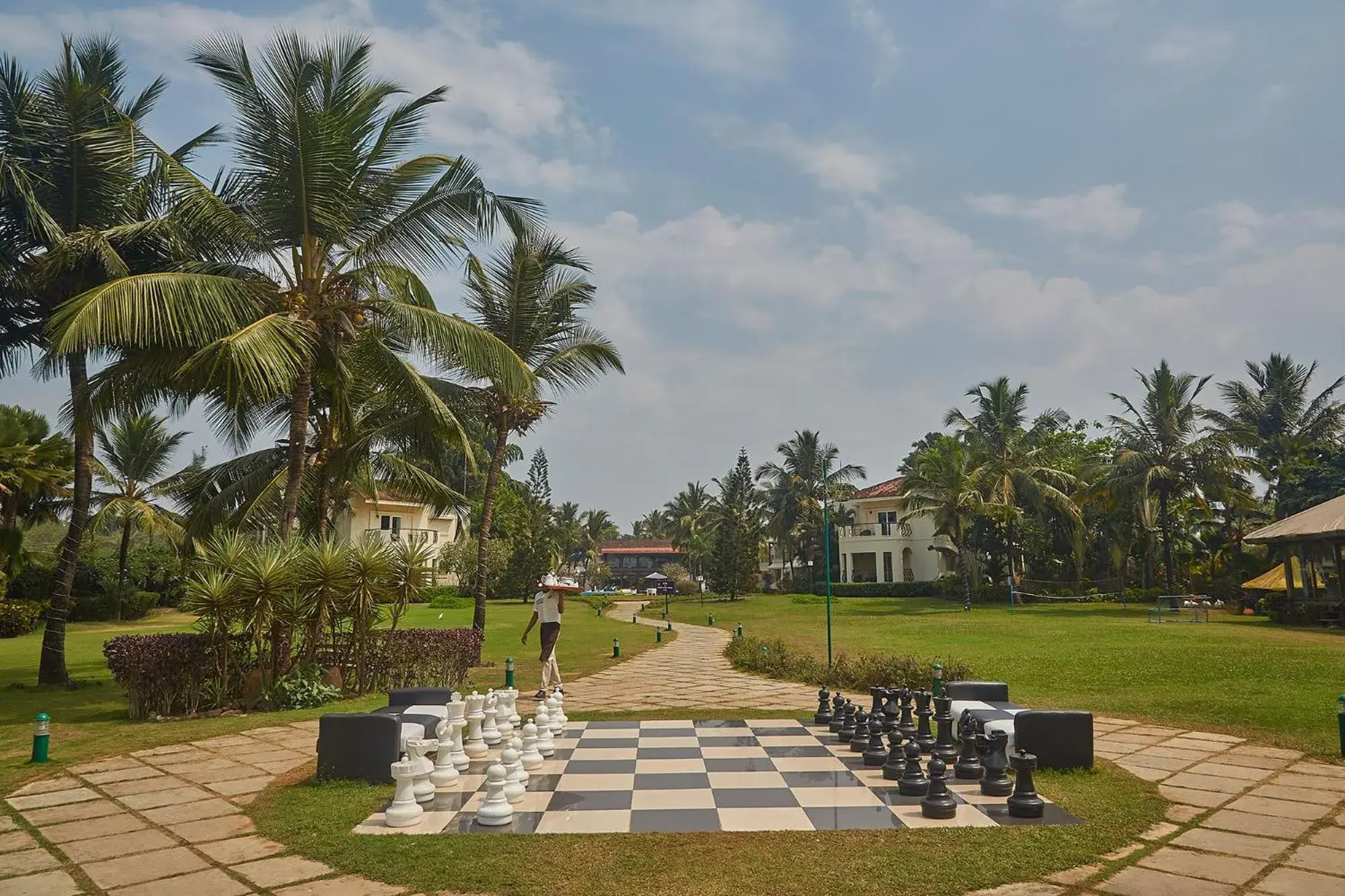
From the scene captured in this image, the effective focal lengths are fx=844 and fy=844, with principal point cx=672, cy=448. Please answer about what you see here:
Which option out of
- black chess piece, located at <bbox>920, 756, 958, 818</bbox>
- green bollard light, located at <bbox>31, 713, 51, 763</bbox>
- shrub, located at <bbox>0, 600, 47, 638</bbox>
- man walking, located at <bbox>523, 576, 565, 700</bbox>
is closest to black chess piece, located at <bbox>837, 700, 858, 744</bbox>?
black chess piece, located at <bbox>920, 756, 958, 818</bbox>

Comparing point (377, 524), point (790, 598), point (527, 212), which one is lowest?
point (790, 598)

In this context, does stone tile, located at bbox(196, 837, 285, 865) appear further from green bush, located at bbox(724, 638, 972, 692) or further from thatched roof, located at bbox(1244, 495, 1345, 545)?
thatched roof, located at bbox(1244, 495, 1345, 545)

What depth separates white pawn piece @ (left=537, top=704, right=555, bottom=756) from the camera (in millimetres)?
7371

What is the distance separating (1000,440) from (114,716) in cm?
3755

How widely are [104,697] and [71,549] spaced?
2.37 m

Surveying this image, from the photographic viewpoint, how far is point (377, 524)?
160 feet

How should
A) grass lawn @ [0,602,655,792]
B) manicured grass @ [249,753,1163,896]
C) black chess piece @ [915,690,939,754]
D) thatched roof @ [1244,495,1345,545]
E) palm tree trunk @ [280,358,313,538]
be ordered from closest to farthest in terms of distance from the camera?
manicured grass @ [249,753,1163,896] < black chess piece @ [915,690,939,754] < grass lawn @ [0,602,655,792] < palm tree trunk @ [280,358,313,538] < thatched roof @ [1244,495,1345,545]

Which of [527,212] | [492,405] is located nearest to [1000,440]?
[492,405]

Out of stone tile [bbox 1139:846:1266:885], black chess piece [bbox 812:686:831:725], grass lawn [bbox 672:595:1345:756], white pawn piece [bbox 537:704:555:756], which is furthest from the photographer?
grass lawn [bbox 672:595:1345:756]

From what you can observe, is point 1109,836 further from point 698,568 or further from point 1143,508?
point 698,568

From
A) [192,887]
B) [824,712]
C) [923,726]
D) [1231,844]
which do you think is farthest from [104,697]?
[1231,844]

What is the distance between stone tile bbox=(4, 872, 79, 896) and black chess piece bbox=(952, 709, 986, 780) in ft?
18.4

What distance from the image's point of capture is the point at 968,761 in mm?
6277

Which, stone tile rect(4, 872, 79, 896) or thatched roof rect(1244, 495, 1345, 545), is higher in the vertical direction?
thatched roof rect(1244, 495, 1345, 545)
